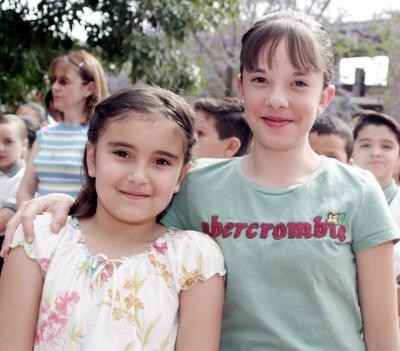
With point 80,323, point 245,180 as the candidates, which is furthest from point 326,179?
point 80,323

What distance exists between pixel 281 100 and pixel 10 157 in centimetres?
337

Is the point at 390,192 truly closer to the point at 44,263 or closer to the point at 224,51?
the point at 44,263

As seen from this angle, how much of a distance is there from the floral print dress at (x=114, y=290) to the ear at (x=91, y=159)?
9.2 inches

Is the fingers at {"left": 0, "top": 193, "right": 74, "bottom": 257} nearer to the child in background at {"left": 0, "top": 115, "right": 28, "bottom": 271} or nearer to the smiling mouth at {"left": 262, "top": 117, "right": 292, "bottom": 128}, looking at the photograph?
the smiling mouth at {"left": 262, "top": 117, "right": 292, "bottom": 128}

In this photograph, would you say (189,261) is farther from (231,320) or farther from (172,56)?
(172,56)

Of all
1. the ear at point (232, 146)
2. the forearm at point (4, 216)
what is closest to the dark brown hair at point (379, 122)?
the ear at point (232, 146)

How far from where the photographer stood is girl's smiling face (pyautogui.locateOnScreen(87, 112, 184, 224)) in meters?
1.89

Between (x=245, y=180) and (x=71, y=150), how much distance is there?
83.8 inches

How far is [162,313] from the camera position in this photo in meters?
1.83

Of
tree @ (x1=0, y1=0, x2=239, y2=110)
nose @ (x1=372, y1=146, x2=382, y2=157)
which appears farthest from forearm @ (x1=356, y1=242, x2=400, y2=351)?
tree @ (x1=0, y1=0, x2=239, y2=110)

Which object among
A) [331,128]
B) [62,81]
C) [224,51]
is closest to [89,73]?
[62,81]

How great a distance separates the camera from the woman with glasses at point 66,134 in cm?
383

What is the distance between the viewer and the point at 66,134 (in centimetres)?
397

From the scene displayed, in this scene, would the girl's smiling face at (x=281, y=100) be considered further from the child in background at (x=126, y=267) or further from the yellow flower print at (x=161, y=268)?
the yellow flower print at (x=161, y=268)
